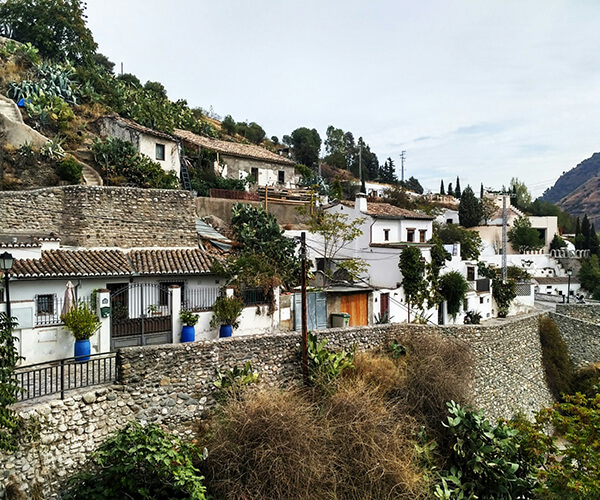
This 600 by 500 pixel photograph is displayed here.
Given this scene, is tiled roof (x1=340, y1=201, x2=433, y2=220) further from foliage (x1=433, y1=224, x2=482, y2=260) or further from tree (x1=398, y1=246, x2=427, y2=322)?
foliage (x1=433, y1=224, x2=482, y2=260)

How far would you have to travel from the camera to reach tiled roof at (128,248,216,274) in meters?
13.4

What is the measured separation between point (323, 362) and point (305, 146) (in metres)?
51.2

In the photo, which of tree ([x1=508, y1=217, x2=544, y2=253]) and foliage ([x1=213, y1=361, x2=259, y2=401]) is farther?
tree ([x1=508, y1=217, x2=544, y2=253])

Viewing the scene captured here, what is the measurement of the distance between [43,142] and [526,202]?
78449 mm

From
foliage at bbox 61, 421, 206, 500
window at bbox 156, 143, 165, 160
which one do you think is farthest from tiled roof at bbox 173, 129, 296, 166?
foliage at bbox 61, 421, 206, 500

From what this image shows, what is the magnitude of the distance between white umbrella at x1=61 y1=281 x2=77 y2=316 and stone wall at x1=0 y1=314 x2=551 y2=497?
322 centimetres

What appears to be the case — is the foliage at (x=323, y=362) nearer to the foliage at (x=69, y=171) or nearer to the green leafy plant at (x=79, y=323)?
the green leafy plant at (x=79, y=323)

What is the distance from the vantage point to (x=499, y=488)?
374 inches

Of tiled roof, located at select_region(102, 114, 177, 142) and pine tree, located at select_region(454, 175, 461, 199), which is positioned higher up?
pine tree, located at select_region(454, 175, 461, 199)

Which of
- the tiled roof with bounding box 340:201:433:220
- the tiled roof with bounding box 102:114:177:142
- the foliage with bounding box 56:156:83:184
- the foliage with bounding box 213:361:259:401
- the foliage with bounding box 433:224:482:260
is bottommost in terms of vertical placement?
the foliage with bounding box 213:361:259:401

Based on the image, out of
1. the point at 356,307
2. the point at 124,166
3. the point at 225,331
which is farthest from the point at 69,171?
the point at 356,307

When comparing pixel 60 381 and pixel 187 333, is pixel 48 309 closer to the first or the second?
pixel 60 381

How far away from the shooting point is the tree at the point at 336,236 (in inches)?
764

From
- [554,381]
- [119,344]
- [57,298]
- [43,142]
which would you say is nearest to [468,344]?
[554,381]
